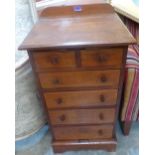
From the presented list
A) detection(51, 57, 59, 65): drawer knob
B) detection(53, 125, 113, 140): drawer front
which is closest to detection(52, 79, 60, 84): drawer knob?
detection(51, 57, 59, 65): drawer knob

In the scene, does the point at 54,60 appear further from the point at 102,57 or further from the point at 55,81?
the point at 102,57

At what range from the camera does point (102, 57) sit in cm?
92

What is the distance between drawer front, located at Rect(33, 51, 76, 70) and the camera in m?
0.92

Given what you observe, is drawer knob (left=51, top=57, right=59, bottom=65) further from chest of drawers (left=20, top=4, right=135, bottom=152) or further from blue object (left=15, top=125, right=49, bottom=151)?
blue object (left=15, top=125, right=49, bottom=151)

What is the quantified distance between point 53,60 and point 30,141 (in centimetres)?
92

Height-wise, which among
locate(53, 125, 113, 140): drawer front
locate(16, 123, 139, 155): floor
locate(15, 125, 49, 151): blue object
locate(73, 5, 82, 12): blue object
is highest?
locate(73, 5, 82, 12): blue object

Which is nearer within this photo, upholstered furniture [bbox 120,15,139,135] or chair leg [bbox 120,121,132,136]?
upholstered furniture [bbox 120,15,139,135]

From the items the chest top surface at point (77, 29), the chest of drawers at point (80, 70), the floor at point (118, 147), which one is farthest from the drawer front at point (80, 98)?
the floor at point (118, 147)

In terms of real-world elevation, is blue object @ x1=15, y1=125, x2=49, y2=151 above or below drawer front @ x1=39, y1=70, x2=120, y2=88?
below

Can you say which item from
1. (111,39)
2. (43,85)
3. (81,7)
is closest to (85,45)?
(111,39)

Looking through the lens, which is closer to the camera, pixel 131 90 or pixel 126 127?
pixel 131 90

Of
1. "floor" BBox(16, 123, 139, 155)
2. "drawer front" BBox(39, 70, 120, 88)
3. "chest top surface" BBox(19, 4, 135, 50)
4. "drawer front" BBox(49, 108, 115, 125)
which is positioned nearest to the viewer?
"chest top surface" BBox(19, 4, 135, 50)

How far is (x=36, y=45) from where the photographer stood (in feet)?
2.87

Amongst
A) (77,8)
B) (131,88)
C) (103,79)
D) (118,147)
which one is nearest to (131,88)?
(131,88)
